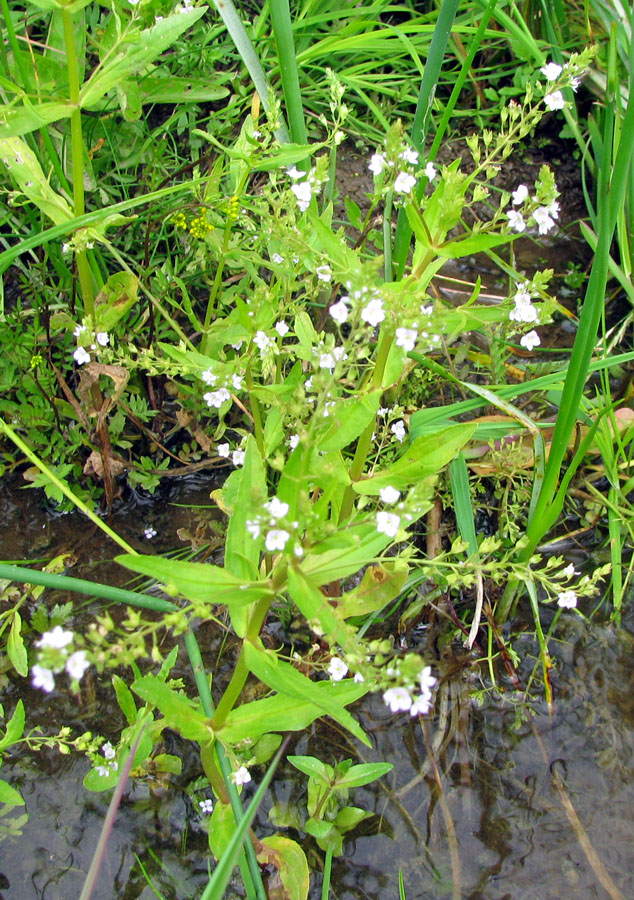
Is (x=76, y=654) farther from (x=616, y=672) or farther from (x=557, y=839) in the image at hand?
(x=616, y=672)

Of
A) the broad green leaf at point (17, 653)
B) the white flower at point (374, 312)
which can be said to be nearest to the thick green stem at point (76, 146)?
the broad green leaf at point (17, 653)

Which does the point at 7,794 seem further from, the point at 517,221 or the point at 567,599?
the point at 517,221

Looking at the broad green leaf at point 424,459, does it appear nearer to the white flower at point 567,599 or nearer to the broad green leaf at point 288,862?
the white flower at point 567,599

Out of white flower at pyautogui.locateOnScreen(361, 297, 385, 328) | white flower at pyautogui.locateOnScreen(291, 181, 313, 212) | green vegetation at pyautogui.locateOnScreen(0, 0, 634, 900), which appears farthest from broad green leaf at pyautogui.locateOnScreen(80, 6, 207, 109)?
white flower at pyautogui.locateOnScreen(361, 297, 385, 328)

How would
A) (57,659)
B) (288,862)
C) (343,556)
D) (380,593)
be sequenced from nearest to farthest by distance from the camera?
(57,659), (343,556), (380,593), (288,862)

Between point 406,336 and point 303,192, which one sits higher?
point 303,192

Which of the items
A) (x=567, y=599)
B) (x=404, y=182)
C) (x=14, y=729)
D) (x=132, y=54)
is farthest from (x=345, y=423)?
(x=132, y=54)
